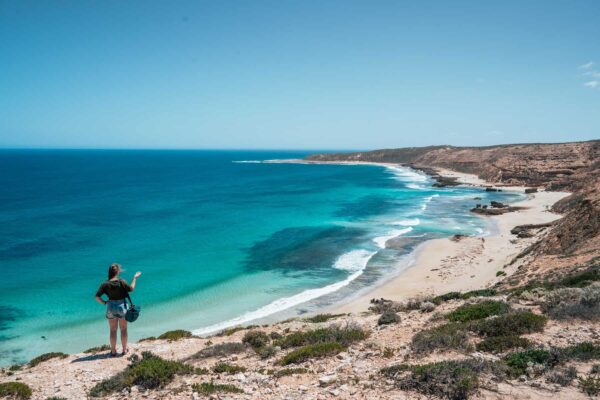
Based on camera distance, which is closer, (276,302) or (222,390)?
(222,390)

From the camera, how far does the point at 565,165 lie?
84500 millimetres

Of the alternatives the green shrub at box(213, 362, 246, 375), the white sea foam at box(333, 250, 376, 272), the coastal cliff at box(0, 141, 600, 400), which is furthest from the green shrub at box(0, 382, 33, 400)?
the white sea foam at box(333, 250, 376, 272)

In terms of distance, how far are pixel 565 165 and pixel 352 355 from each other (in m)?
95.5

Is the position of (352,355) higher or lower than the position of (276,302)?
higher

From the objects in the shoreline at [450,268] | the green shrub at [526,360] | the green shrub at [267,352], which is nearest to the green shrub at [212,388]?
the green shrub at [267,352]

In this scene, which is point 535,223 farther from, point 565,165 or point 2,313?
point 565,165

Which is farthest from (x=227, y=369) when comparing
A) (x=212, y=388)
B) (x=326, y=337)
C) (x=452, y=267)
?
(x=452, y=267)

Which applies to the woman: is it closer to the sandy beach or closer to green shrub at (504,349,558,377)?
green shrub at (504,349,558,377)

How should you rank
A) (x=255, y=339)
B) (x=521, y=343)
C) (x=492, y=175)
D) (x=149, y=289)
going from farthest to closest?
(x=492, y=175)
(x=149, y=289)
(x=255, y=339)
(x=521, y=343)

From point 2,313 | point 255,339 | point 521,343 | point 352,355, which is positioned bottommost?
point 2,313

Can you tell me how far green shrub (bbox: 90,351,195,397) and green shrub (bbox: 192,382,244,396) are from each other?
0.86 metres

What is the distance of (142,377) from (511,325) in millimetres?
8184

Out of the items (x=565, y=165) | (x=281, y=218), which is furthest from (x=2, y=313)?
(x=565, y=165)

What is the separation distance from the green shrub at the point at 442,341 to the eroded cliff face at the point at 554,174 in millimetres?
12784
